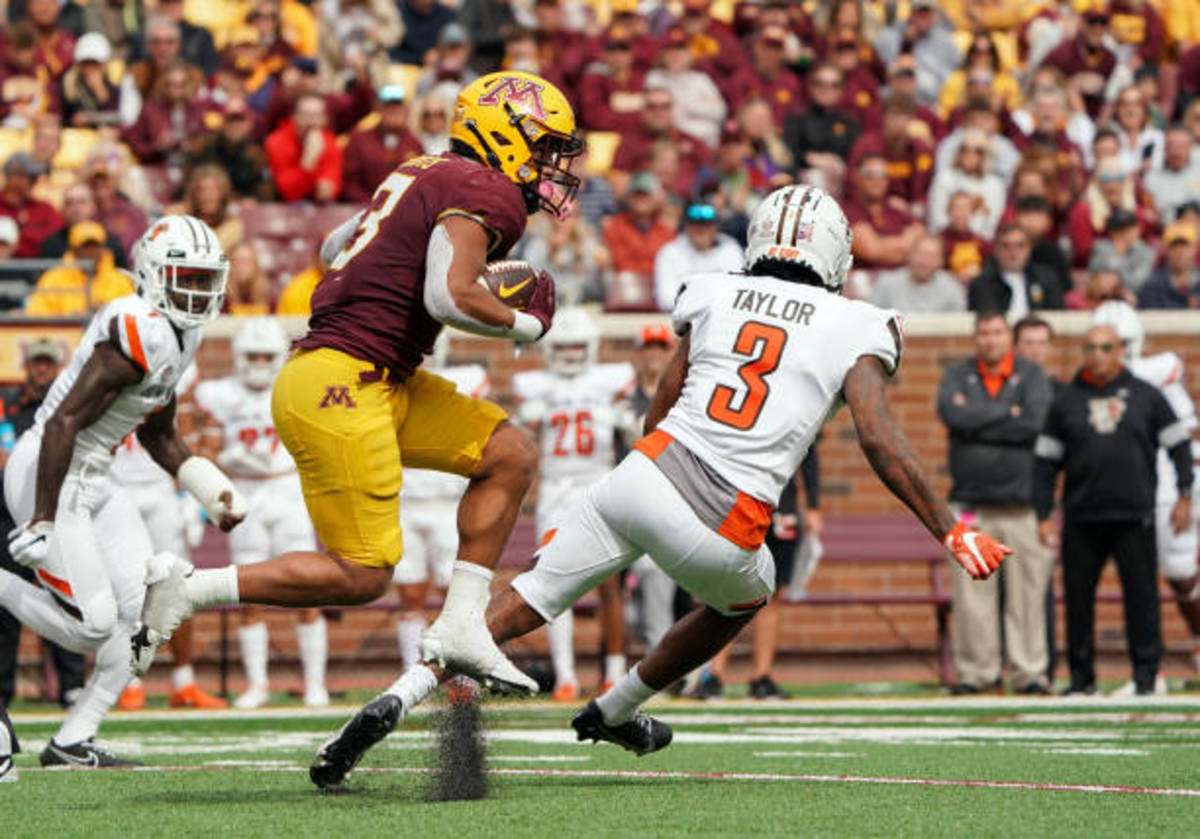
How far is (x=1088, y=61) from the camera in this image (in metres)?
18.3

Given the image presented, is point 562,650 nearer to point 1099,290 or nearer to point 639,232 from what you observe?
point 639,232

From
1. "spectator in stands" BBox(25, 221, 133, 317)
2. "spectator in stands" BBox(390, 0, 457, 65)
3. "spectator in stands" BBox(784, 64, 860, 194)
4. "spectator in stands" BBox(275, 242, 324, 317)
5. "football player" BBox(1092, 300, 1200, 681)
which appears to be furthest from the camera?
"spectator in stands" BBox(390, 0, 457, 65)

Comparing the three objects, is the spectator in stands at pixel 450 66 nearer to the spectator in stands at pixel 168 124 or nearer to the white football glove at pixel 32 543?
the spectator in stands at pixel 168 124

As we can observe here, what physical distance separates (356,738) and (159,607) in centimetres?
66

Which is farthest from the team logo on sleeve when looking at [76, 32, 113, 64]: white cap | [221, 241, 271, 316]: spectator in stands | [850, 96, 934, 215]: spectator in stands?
[76, 32, 113, 64]: white cap

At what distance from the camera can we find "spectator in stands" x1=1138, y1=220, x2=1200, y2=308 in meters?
15.1

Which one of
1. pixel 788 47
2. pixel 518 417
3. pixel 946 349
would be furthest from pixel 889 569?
pixel 788 47

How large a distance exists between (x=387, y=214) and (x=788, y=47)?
11.6m

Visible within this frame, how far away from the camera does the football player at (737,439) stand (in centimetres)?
661

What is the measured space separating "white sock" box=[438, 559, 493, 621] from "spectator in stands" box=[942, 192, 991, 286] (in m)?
9.01

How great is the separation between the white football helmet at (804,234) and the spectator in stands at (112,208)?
860 centimetres

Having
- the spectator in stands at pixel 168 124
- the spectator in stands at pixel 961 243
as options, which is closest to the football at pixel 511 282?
the spectator in stands at pixel 961 243

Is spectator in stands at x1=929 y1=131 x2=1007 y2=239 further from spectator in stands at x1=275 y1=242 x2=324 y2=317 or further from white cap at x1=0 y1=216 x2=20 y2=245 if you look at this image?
white cap at x1=0 y1=216 x2=20 y2=245

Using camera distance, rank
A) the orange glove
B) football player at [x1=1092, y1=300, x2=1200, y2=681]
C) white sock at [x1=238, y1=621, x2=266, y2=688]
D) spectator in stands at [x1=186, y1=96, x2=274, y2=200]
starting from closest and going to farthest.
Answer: the orange glove, white sock at [x1=238, y1=621, x2=266, y2=688], football player at [x1=1092, y1=300, x2=1200, y2=681], spectator in stands at [x1=186, y1=96, x2=274, y2=200]
